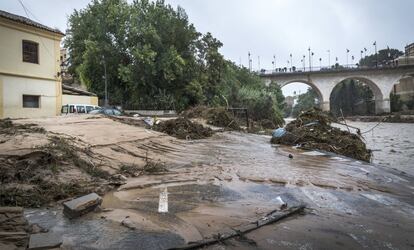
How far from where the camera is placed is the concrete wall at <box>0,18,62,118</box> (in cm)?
2173

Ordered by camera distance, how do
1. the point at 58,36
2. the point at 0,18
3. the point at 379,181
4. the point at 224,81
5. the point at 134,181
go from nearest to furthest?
the point at 134,181 < the point at 379,181 < the point at 0,18 < the point at 58,36 < the point at 224,81

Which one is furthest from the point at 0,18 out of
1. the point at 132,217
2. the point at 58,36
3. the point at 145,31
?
the point at 132,217

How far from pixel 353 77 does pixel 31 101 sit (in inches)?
2280

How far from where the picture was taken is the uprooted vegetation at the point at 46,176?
17.8 feet

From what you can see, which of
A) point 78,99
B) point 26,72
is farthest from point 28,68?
point 78,99

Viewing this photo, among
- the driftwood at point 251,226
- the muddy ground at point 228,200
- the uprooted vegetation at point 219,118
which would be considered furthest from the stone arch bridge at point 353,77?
the driftwood at point 251,226

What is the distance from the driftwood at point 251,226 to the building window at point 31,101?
70.2 ft

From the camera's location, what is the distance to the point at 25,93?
75.8ft

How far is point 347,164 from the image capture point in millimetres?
11070

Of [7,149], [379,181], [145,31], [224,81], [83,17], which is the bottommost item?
[379,181]

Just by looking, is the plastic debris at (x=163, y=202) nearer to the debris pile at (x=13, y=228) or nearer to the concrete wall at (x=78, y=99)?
the debris pile at (x=13, y=228)

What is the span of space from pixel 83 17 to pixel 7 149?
32.4m

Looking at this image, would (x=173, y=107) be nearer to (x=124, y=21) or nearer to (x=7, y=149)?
(x=124, y=21)

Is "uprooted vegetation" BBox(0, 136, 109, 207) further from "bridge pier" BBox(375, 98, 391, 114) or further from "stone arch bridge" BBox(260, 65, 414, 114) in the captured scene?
"bridge pier" BBox(375, 98, 391, 114)
